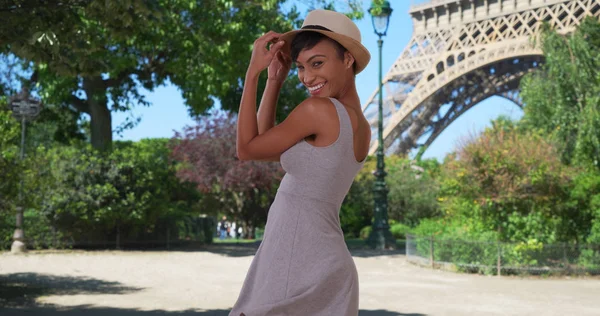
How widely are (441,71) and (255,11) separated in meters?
27.2

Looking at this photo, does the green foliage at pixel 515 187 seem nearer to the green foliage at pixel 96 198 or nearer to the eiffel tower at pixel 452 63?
the green foliage at pixel 96 198

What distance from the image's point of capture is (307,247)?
7.73 feet

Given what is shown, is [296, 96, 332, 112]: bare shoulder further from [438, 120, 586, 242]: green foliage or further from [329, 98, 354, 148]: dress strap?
[438, 120, 586, 242]: green foliage

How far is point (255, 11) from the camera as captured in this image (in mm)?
17922

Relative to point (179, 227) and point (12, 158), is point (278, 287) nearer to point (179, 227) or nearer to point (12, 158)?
point (12, 158)

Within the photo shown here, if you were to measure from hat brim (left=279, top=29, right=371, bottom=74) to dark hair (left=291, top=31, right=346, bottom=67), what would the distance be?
0.07ft

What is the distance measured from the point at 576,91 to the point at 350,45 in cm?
1603

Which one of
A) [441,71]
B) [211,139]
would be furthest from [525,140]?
[441,71]

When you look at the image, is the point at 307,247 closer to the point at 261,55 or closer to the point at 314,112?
the point at 314,112

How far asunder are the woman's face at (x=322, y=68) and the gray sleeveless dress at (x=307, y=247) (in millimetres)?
108

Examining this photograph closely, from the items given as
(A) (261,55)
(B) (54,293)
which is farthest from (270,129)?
(B) (54,293)

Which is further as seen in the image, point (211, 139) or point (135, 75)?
point (211, 139)

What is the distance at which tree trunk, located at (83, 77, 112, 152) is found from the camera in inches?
755

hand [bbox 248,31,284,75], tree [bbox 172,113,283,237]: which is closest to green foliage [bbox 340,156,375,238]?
tree [bbox 172,113,283,237]
